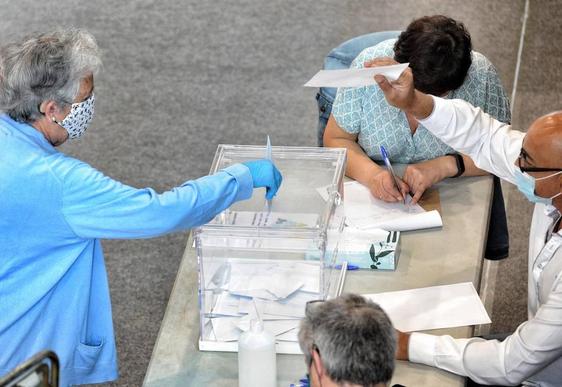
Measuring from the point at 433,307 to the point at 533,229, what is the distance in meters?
0.41

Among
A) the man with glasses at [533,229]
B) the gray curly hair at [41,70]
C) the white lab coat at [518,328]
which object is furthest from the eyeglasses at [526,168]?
the gray curly hair at [41,70]

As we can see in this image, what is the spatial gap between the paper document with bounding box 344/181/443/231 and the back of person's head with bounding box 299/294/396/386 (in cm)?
94

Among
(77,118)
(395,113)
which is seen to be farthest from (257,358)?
(395,113)

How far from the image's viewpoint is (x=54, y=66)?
227 centimetres

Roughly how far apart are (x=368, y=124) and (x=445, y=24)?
389mm

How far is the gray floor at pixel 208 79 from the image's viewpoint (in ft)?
13.4

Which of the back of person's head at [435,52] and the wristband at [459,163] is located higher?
the back of person's head at [435,52]

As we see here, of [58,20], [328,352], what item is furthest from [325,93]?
[58,20]

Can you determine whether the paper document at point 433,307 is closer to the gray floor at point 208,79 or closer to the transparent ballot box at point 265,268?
the transparent ballot box at point 265,268

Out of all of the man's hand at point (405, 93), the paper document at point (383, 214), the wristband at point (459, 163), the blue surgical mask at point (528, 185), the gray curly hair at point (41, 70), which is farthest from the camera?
the wristband at point (459, 163)

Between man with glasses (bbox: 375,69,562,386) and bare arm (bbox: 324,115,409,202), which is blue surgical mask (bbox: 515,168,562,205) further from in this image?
bare arm (bbox: 324,115,409,202)

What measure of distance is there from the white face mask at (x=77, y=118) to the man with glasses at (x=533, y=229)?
2.42 ft

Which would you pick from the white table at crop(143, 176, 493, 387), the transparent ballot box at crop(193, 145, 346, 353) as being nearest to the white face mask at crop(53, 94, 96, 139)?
the transparent ballot box at crop(193, 145, 346, 353)

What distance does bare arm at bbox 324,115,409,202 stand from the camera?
2.86 m
